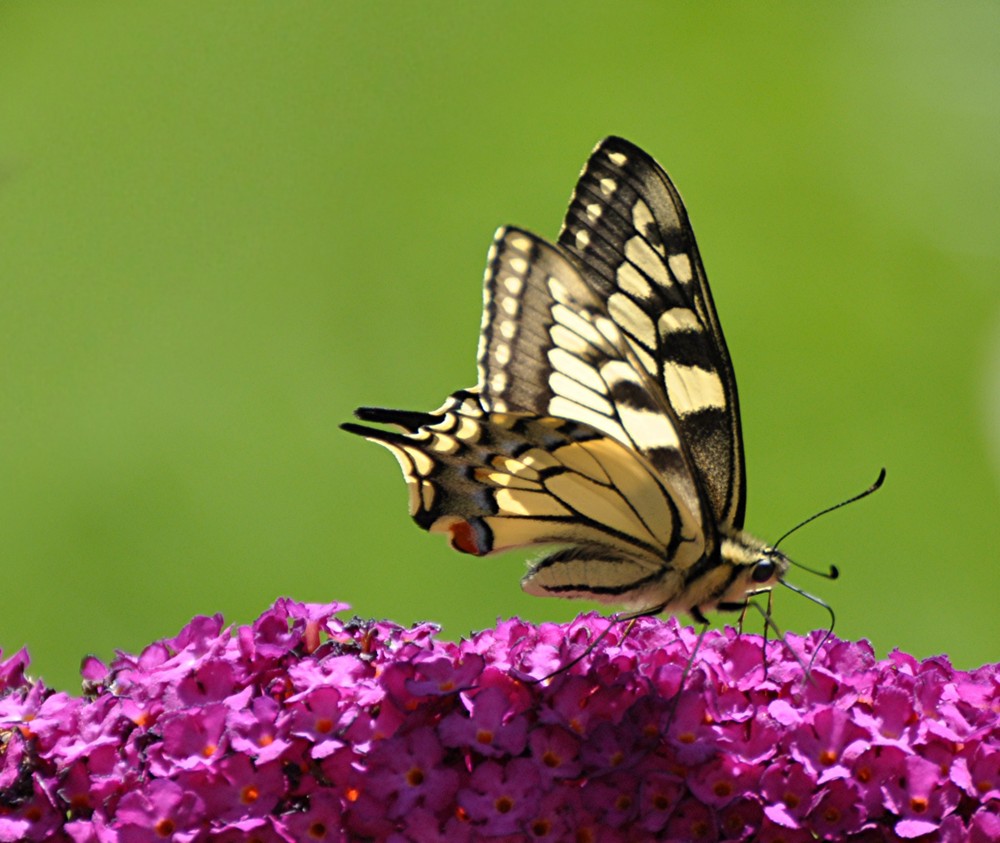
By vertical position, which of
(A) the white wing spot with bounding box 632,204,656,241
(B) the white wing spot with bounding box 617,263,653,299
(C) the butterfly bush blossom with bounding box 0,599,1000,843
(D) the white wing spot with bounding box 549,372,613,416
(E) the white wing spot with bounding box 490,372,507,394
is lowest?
(C) the butterfly bush blossom with bounding box 0,599,1000,843

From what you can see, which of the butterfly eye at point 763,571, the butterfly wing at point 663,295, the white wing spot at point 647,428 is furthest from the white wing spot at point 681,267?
the butterfly eye at point 763,571

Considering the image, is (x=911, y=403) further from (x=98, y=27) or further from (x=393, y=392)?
(x=98, y=27)

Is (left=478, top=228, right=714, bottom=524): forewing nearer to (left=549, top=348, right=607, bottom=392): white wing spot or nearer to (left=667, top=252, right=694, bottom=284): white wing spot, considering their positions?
(left=549, top=348, right=607, bottom=392): white wing spot

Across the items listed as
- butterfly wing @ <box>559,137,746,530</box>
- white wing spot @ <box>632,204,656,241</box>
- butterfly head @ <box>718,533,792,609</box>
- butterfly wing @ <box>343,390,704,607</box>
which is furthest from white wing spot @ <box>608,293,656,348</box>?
butterfly head @ <box>718,533,792,609</box>

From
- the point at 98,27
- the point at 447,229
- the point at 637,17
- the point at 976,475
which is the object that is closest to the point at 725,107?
the point at 637,17

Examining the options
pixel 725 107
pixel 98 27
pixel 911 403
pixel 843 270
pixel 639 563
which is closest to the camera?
pixel 639 563

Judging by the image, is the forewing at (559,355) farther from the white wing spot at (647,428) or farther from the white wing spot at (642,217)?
the white wing spot at (642,217)

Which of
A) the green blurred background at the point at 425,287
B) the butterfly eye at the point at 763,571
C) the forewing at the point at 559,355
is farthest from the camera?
the green blurred background at the point at 425,287

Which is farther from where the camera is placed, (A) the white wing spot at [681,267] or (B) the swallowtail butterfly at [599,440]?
Answer: (A) the white wing spot at [681,267]
